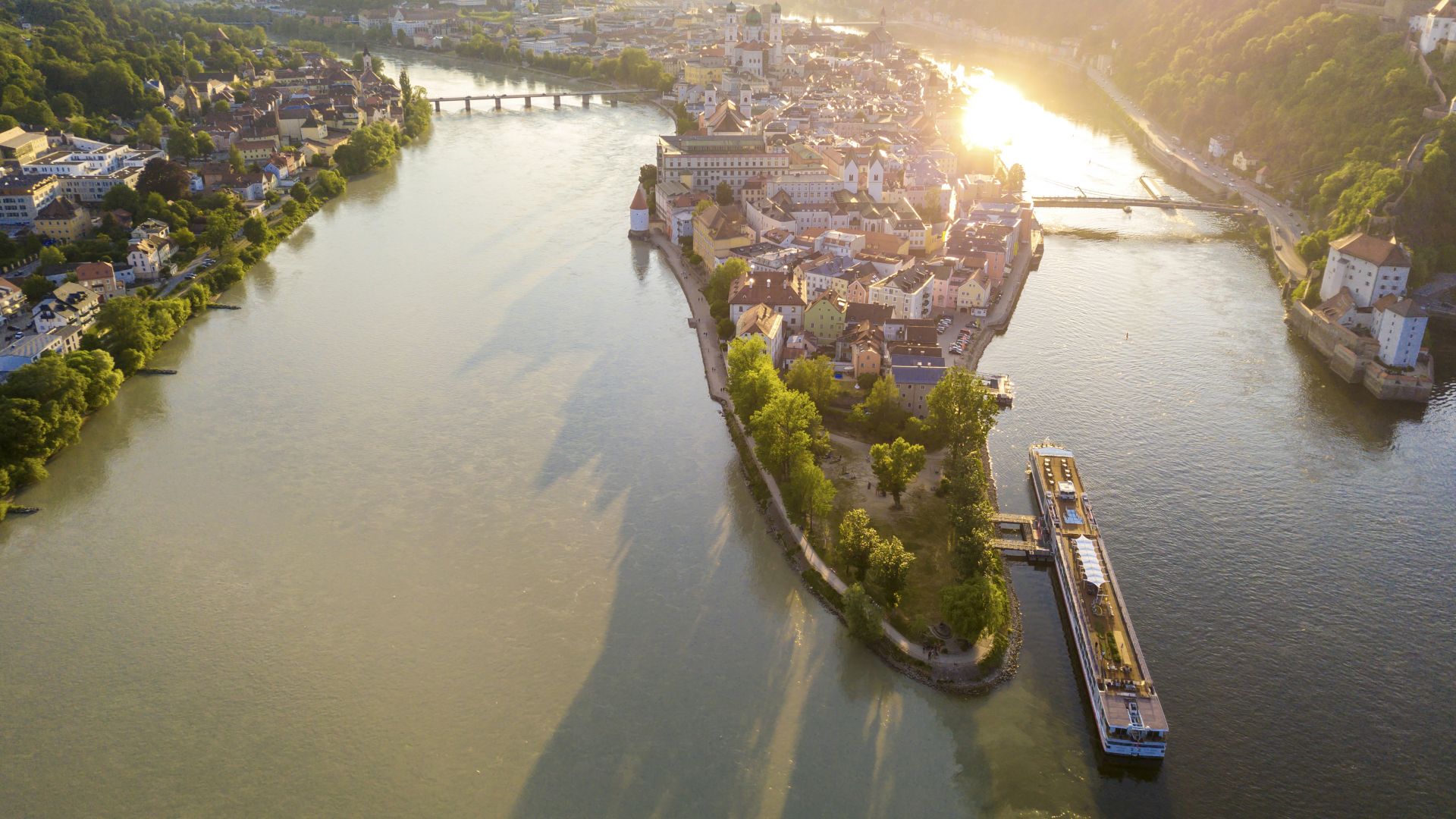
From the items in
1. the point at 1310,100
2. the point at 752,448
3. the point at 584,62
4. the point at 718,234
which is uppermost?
the point at 1310,100

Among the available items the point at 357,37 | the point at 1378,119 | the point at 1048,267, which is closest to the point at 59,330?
the point at 1048,267

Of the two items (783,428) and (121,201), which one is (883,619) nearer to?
(783,428)

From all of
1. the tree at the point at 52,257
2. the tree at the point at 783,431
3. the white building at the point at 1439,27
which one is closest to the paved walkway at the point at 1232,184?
the white building at the point at 1439,27

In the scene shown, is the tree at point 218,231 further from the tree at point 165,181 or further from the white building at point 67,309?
the white building at point 67,309

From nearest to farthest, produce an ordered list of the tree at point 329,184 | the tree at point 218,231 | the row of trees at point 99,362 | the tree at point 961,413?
the tree at point 961,413, the row of trees at point 99,362, the tree at point 218,231, the tree at point 329,184

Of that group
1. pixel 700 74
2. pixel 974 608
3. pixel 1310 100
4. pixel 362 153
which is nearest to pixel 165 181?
pixel 362 153

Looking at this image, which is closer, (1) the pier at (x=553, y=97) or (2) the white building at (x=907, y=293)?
(2) the white building at (x=907, y=293)

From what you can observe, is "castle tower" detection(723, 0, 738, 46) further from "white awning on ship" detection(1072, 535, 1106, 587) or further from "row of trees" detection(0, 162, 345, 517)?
"white awning on ship" detection(1072, 535, 1106, 587)
